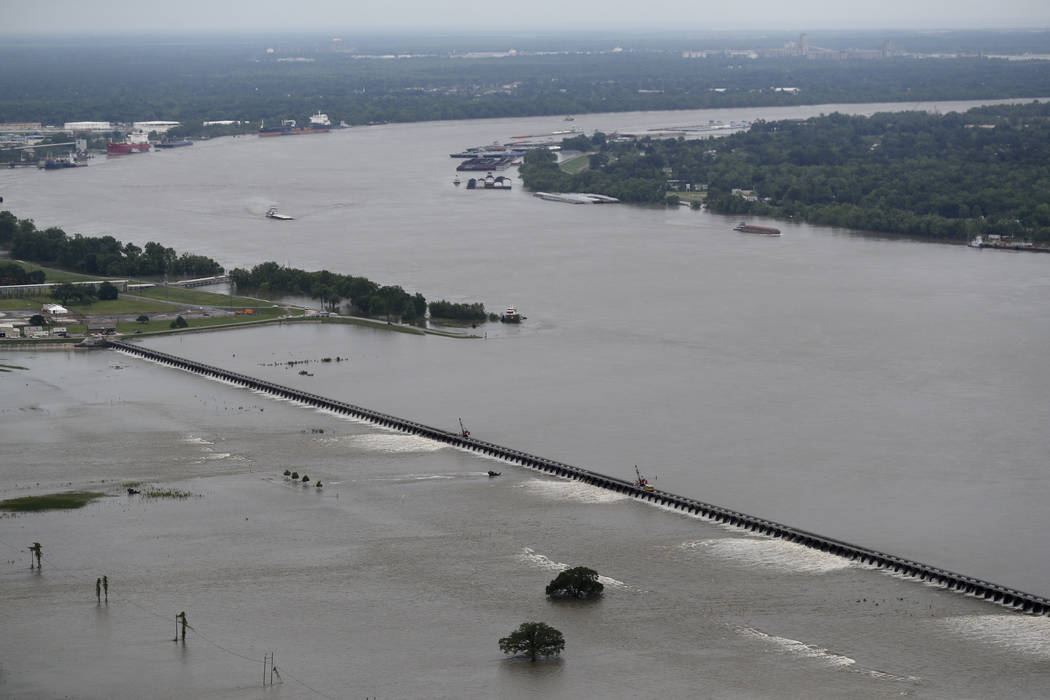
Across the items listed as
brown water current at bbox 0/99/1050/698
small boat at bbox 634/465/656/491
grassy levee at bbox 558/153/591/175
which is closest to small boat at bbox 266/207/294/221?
brown water current at bbox 0/99/1050/698

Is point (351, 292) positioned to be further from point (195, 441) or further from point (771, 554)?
point (771, 554)

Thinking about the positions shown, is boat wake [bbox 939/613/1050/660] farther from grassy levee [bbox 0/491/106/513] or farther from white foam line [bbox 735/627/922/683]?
grassy levee [bbox 0/491/106/513]

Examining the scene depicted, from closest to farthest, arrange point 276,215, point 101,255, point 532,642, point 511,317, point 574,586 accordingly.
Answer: point 532,642
point 574,586
point 511,317
point 101,255
point 276,215

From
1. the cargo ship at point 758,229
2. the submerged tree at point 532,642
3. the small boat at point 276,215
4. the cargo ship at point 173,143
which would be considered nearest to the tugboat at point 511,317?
the cargo ship at point 758,229

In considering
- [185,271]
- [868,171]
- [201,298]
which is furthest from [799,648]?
[868,171]

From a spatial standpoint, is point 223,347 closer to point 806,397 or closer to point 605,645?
point 806,397

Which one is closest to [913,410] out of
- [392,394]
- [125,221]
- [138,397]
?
[392,394]
